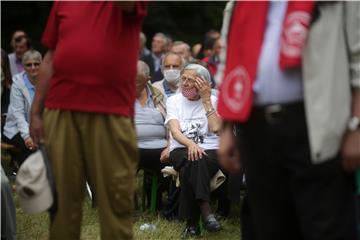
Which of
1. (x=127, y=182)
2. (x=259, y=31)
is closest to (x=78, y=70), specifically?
(x=127, y=182)

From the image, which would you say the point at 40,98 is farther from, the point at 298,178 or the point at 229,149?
the point at 298,178

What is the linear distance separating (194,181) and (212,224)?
14.7 inches

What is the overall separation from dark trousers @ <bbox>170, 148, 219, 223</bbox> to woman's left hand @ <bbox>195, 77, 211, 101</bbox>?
1.55 feet

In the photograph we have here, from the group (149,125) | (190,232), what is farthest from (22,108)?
(190,232)

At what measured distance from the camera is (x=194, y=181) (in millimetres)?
5656

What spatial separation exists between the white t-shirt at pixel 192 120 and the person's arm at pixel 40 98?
8.04 ft

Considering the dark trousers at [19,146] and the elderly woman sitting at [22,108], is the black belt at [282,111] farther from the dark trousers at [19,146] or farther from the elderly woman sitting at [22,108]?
the dark trousers at [19,146]

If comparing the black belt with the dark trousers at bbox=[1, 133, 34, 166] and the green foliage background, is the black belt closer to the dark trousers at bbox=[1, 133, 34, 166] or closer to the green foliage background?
the dark trousers at bbox=[1, 133, 34, 166]

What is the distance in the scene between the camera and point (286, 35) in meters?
2.51

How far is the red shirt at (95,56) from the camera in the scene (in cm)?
329

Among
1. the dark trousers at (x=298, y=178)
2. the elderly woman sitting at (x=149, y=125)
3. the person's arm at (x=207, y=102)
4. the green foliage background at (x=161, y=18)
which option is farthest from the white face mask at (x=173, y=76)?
the green foliage background at (x=161, y=18)

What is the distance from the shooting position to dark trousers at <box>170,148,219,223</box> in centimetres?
562

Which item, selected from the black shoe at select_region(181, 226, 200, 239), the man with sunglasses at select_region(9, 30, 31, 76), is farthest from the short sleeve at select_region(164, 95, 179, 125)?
the man with sunglasses at select_region(9, 30, 31, 76)

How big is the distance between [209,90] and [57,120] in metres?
2.73
